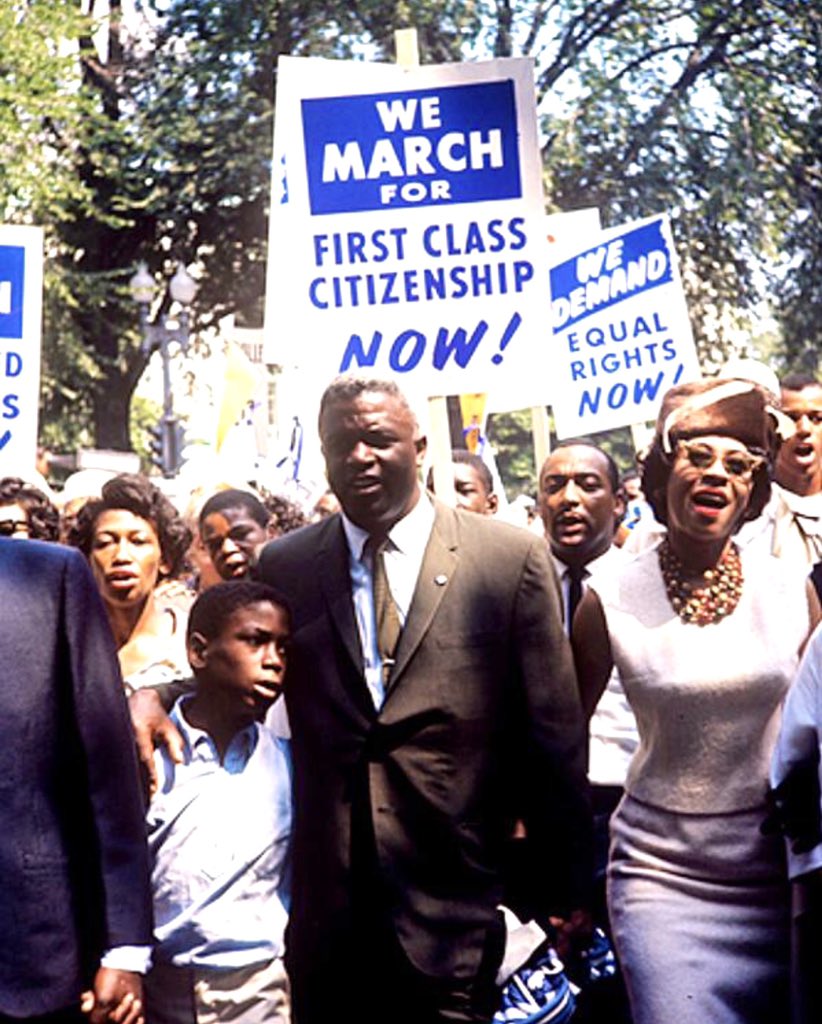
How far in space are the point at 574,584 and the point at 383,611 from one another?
2428mm

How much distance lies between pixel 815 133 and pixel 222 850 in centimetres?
3030

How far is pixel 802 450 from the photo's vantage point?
8711mm

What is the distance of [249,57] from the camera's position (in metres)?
37.8

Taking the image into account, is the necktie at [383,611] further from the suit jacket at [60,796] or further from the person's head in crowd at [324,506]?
the person's head in crowd at [324,506]

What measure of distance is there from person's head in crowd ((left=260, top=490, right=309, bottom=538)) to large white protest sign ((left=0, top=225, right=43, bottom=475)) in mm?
936

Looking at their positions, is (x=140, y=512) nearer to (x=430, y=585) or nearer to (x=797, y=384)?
(x=430, y=585)

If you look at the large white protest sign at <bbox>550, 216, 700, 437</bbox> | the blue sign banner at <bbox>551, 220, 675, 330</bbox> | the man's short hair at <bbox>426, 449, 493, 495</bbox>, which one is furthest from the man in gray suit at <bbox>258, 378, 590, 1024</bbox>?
the blue sign banner at <bbox>551, 220, 675, 330</bbox>

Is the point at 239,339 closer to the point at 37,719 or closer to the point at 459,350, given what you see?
the point at 459,350

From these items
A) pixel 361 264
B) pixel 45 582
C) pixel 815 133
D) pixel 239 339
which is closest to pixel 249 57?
pixel 815 133

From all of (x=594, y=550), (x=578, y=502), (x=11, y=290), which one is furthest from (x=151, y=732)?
A: (x=11, y=290)

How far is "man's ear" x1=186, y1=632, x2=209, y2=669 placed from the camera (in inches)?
227

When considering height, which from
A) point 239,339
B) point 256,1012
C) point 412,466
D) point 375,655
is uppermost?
point 239,339

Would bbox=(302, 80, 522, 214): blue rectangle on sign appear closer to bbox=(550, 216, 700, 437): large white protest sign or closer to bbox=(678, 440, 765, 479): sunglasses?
bbox=(678, 440, 765, 479): sunglasses

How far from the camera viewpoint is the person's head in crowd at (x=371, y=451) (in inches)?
222
